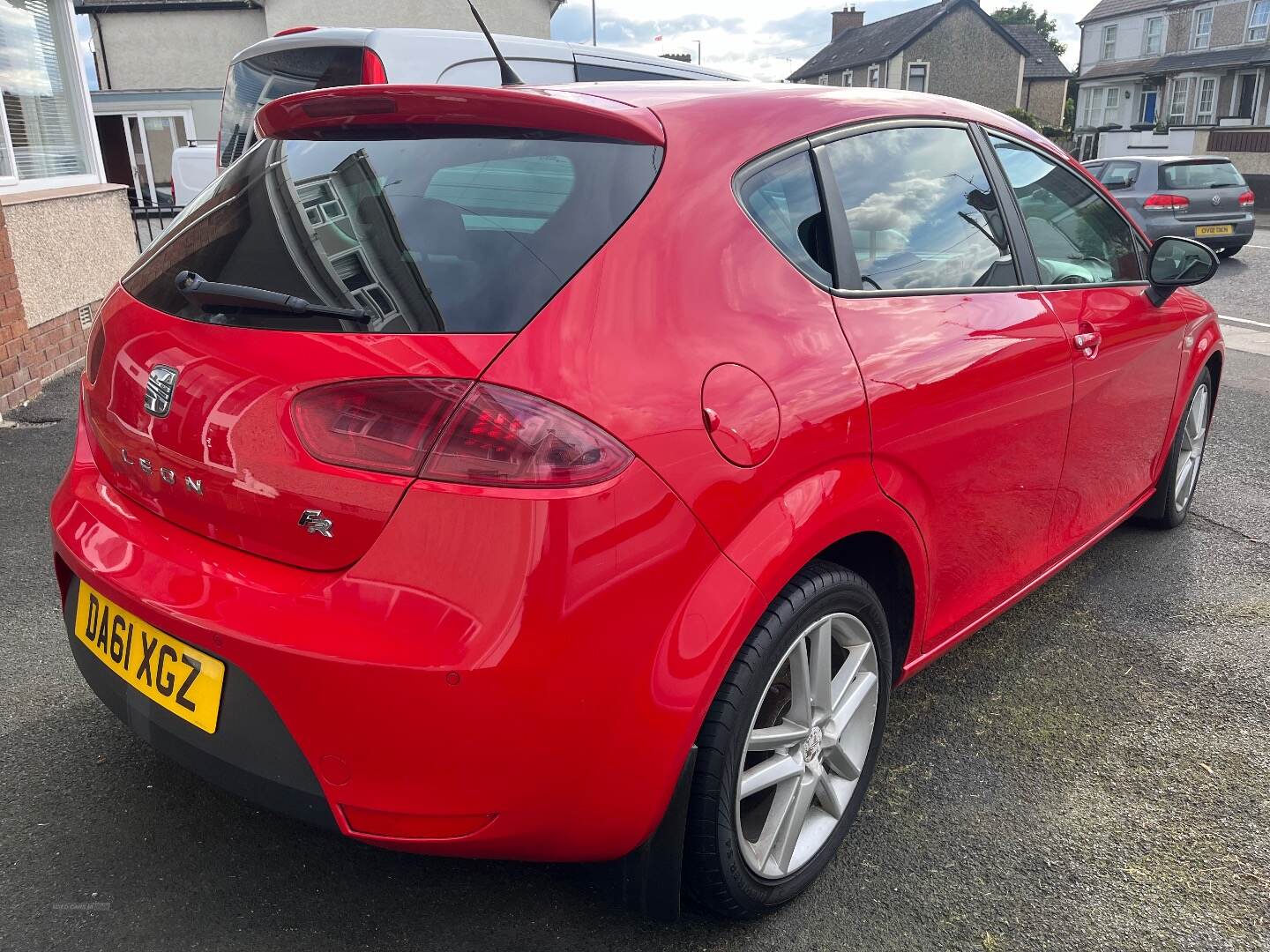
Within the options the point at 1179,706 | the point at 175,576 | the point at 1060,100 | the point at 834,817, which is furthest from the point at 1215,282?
the point at 1060,100

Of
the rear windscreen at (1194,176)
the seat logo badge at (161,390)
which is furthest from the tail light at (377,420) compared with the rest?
→ the rear windscreen at (1194,176)

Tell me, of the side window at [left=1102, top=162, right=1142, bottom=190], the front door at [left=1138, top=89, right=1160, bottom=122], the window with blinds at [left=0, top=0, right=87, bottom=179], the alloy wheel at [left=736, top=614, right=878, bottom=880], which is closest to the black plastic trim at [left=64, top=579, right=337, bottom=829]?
the alloy wheel at [left=736, top=614, right=878, bottom=880]

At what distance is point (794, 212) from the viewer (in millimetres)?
2178

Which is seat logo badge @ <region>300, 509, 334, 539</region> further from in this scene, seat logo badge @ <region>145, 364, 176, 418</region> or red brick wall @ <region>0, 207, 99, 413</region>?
red brick wall @ <region>0, 207, 99, 413</region>

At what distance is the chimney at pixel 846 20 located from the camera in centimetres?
6047

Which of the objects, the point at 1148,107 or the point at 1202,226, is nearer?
the point at 1202,226

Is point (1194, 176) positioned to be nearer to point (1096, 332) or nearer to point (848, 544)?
point (1096, 332)

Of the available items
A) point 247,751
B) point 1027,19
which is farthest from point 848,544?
point 1027,19

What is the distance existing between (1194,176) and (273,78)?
14.1m

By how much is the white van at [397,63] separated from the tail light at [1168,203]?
11.2 meters

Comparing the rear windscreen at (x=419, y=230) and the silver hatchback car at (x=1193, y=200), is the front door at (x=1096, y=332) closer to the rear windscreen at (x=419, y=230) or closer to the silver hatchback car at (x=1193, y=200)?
the rear windscreen at (x=419, y=230)

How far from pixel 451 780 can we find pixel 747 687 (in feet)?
1.80

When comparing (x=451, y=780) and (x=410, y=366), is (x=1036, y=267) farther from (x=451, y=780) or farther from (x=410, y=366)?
(x=451, y=780)

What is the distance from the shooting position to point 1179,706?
300 centimetres
